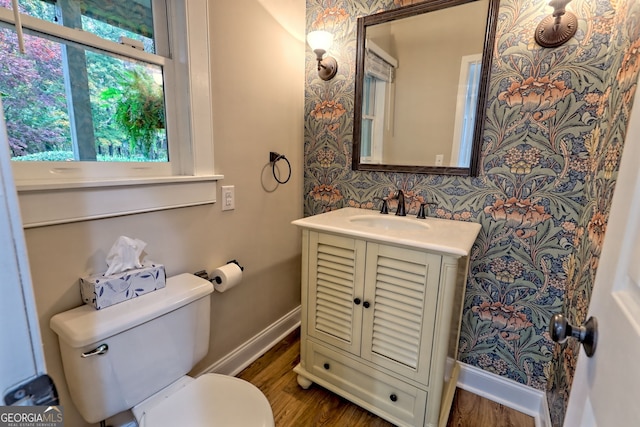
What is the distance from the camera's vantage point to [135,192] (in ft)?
3.71

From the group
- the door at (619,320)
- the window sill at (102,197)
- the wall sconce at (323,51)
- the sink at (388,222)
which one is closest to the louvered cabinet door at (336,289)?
the sink at (388,222)

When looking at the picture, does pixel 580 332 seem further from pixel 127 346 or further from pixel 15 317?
pixel 127 346

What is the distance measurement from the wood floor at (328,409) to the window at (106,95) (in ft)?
3.39

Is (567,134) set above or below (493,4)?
below

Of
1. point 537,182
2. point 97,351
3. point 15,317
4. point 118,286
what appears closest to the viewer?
point 15,317

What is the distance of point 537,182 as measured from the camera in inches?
52.4

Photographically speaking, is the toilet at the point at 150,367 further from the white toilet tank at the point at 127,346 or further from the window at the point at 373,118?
the window at the point at 373,118

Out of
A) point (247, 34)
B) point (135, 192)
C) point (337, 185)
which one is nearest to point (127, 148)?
point (135, 192)

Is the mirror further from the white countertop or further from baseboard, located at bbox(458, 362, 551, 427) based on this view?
baseboard, located at bbox(458, 362, 551, 427)

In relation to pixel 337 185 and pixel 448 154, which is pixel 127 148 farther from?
pixel 448 154

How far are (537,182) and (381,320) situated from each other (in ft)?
2.97

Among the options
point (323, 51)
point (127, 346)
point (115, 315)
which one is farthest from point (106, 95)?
point (323, 51)

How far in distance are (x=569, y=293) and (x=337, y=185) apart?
1226 mm

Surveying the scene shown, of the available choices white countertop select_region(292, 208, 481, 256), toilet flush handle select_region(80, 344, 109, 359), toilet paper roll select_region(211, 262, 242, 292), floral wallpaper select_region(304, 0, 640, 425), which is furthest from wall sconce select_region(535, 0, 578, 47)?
toilet flush handle select_region(80, 344, 109, 359)
